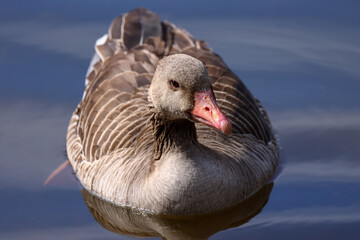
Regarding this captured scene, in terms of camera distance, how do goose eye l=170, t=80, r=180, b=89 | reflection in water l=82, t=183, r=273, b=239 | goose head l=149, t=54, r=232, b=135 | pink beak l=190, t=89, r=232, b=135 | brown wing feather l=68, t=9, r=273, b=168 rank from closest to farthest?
pink beak l=190, t=89, r=232, b=135 < goose head l=149, t=54, r=232, b=135 < goose eye l=170, t=80, r=180, b=89 < reflection in water l=82, t=183, r=273, b=239 < brown wing feather l=68, t=9, r=273, b=168

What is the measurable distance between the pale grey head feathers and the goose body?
10 mm

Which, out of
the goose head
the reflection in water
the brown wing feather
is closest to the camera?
the goose head

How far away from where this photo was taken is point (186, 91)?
7.19m

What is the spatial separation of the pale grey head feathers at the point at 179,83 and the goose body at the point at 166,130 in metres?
0.01

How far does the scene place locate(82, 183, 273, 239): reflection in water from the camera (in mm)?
8031

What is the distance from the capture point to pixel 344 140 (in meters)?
9.78

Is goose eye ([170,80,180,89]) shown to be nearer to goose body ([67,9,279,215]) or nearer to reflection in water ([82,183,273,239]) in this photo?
goose body ([67,9,279,215])

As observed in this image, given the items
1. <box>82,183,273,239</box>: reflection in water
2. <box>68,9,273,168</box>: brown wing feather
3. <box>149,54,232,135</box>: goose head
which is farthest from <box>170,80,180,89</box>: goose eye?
<box>82,183,273,239</box>: reflection in water

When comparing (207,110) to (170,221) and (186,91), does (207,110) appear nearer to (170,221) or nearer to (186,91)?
(186,91)

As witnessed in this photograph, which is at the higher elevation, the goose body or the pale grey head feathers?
the pale grey head feathers

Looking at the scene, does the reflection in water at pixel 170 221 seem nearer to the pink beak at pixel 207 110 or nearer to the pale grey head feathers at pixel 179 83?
the pale grey head feathers at pixel 179 83

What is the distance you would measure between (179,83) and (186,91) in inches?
4.2

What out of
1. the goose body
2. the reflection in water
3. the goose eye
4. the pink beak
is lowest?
the reflection in water

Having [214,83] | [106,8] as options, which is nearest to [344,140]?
[214,83]
